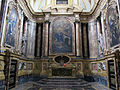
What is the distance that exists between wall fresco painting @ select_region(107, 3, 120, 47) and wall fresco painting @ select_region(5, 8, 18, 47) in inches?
330

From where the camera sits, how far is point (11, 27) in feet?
30.1

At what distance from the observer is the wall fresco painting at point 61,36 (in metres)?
13.6

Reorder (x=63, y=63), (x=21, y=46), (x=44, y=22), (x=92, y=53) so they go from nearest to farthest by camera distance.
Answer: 1. (x=21, y=46)
2. (x=63, y=63)
3. (x=92, y=53)
4. (x=44, y=22)

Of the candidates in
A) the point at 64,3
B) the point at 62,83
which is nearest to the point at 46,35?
the point at 64,3

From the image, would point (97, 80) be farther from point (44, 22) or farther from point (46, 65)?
point (44, 22)

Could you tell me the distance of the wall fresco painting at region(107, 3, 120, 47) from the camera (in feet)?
27.5

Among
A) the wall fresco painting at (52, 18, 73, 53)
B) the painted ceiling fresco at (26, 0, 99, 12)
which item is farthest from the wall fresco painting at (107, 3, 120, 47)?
the painted ceiling fresco at (26, 0, 99, 12)

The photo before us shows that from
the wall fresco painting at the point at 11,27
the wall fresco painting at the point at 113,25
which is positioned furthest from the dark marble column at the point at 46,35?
the wall fresco painting at the point at 113,25

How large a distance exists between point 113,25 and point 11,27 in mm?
8413

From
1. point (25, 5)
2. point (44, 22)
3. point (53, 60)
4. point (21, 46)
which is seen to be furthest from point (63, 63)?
point (25, 5)

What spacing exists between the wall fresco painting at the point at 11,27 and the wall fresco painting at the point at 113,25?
27.5ft

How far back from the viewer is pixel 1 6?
25.5 ft

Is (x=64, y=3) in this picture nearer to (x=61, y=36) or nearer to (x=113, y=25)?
(x=61, y=36)

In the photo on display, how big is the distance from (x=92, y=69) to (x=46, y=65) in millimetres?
5399
